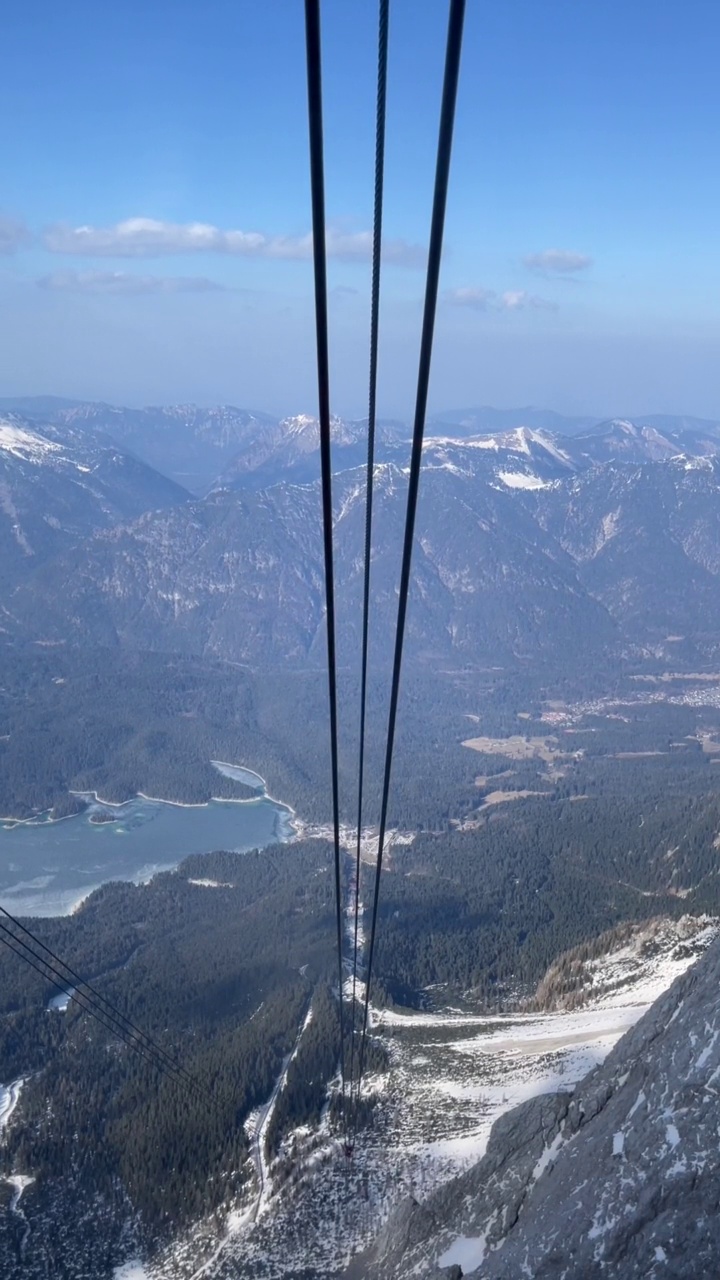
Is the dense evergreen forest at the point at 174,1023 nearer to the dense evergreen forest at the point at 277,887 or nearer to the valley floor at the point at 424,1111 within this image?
the dense evergreen forest at the point at 277,887

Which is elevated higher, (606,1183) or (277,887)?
(606,1183)

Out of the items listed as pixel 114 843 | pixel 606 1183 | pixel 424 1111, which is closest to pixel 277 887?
pixel 114 843

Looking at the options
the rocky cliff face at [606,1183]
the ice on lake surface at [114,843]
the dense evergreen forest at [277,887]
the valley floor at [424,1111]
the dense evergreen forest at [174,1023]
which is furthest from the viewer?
the ice on lake surface at [114,843]

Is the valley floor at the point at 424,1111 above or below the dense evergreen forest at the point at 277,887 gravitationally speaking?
above

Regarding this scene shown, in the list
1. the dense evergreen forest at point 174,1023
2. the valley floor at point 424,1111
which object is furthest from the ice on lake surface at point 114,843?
the valley floor at point 424,1111

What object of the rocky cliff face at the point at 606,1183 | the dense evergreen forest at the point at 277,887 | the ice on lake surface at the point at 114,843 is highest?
the rocky cliff face at the point at 606,1183

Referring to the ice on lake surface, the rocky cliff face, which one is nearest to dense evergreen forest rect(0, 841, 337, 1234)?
the ice on lake surface

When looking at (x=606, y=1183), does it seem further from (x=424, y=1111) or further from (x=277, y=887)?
(x=277, y=887)

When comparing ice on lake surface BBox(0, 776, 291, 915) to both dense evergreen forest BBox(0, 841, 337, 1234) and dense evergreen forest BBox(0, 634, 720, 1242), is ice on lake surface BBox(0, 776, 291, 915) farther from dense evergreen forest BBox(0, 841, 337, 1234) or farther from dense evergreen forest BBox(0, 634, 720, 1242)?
dense evergreen forest BBox(0, 841, 337, 1234)

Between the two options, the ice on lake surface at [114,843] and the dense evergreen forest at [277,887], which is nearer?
the dense evergreen forest at [277,887]
